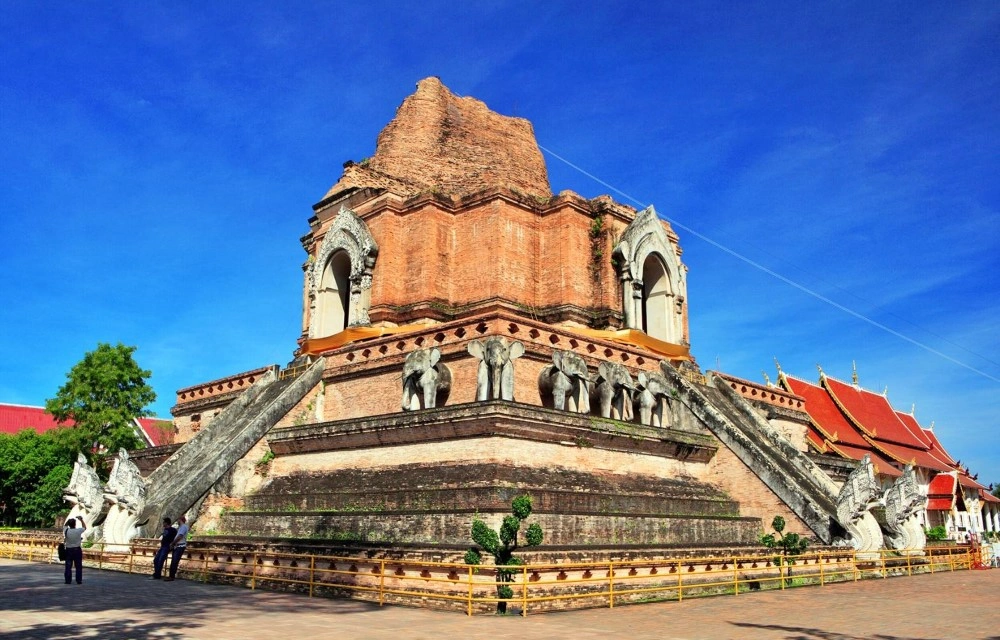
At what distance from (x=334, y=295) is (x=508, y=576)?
46.3 feet

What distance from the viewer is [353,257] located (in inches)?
885

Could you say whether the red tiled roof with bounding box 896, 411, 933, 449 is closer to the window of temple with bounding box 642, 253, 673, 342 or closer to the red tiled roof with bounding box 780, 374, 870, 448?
the red tiled roof with bounding box 780, 374, 870, 448

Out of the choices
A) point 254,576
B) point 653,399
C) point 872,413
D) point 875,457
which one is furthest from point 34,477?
point 872,413

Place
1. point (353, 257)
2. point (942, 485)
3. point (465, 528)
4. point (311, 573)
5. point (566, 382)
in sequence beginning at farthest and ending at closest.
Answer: point (942, 485) < point (353, 257) < point (566, 382) < point (465, 528) < point (311, 573)

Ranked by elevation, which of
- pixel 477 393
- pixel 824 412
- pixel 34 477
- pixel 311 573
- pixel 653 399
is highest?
pixel 824 412

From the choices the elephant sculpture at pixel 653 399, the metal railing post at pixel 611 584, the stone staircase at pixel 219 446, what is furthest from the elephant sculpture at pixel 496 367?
the stone staircase at pixel 219 446

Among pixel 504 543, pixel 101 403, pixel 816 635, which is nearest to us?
pixel 816 635

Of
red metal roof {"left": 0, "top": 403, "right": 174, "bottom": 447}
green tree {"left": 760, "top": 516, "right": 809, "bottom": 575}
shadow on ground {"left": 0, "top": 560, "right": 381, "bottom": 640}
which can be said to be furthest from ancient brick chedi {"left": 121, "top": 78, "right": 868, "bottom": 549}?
red metal roof {"left": 0, "top": 403, "right": 174, "bottom": 447}

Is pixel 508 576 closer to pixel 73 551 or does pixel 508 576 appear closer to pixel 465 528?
pixel 465 528

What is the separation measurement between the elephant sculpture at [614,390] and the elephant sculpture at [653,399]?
1.70ft

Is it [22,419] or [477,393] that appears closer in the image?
[477,393]

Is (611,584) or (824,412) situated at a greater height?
(824,412)

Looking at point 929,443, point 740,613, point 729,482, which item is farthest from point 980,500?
point 740,613

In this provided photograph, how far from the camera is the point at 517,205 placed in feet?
72.9
